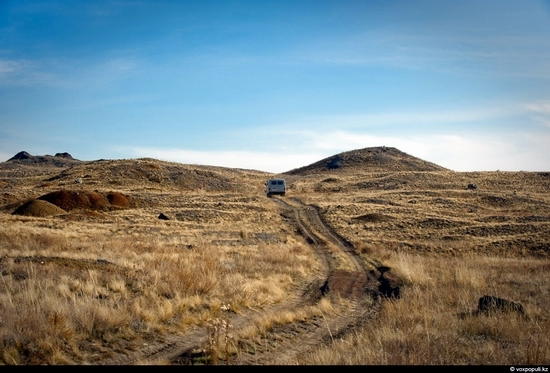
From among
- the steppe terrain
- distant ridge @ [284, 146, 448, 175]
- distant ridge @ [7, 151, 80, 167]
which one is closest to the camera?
the steppe terrain

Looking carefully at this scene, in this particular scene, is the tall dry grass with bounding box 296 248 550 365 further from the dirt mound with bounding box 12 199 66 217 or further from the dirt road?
the dirt mound with bounding box 12 199 66 217

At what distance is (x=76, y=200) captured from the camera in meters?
43.0

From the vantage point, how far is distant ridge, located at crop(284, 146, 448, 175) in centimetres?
12088

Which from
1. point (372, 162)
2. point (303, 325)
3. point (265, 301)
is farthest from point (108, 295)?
point (372, 162)

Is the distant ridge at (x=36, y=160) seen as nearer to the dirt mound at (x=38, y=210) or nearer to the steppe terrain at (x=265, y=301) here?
the dirt mound at (x=38, y=210)

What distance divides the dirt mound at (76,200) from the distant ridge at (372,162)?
8638 centimetres

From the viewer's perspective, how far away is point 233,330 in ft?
27.1

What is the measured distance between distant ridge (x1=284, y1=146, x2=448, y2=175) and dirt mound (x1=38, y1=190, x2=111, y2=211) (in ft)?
283

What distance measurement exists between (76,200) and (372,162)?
99.0 metres

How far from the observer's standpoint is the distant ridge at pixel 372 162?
397 ft

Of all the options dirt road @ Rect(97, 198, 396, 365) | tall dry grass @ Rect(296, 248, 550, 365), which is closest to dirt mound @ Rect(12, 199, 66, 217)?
dirt road @ Rect(97, 198, 396, 365)

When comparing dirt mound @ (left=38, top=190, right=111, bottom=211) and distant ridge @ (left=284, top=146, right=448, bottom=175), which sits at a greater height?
distant ridge @ (left=284, top=146, right=448, bottom=175)
